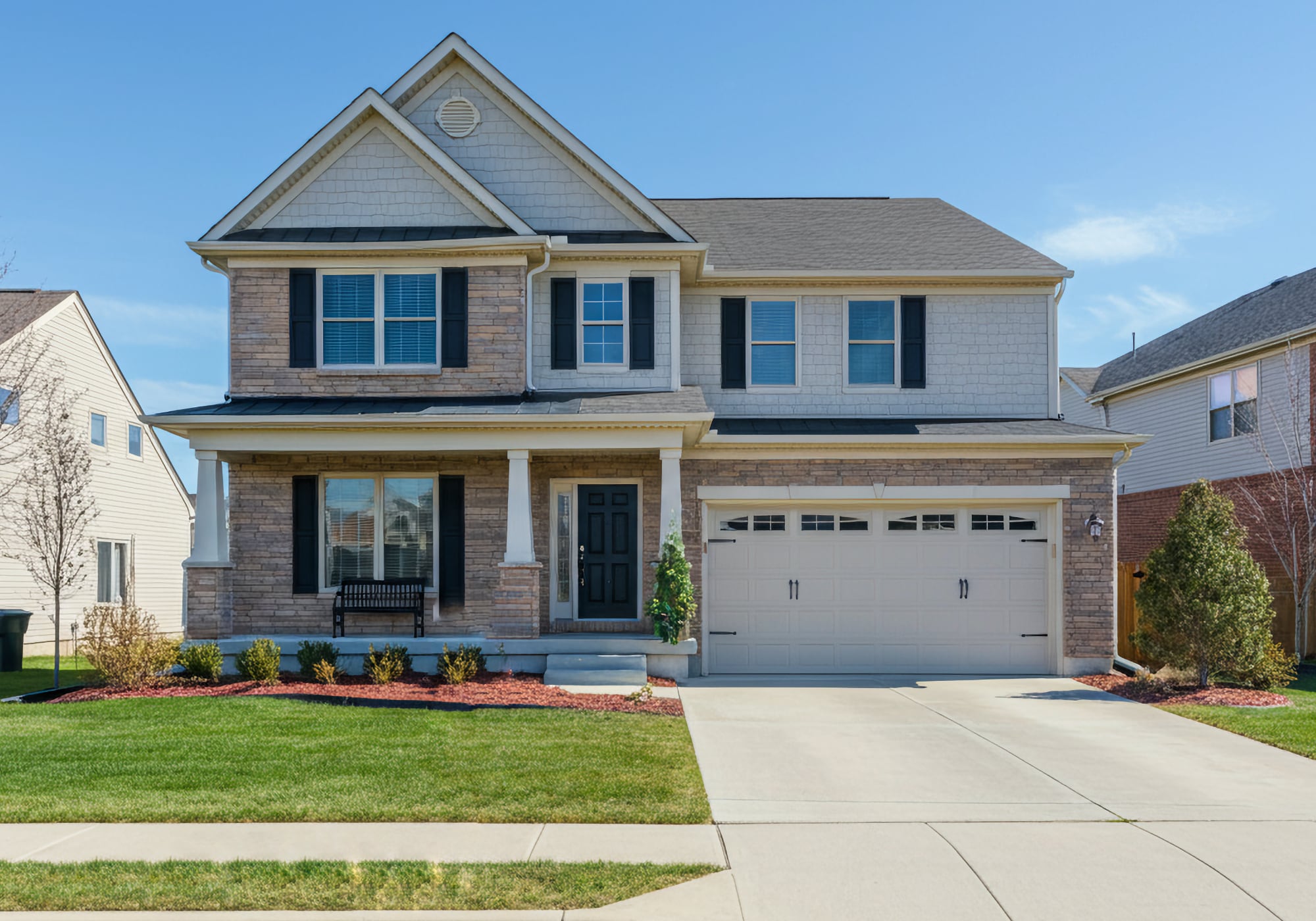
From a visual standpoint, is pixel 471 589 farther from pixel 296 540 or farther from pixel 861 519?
pixel 861 519

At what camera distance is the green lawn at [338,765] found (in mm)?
6910

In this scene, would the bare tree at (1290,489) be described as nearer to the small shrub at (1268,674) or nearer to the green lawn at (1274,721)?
the small shrub at (1268,674)

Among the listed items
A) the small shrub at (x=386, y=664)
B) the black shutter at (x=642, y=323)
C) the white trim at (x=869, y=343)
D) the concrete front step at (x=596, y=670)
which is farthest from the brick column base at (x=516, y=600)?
the white trim at (x=869, y=343)

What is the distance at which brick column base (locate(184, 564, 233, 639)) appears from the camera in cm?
1391

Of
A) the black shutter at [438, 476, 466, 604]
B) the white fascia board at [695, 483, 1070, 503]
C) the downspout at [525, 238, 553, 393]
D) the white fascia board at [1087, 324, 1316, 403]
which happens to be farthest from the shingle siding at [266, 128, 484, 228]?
the white fascia board at [1087, 324, 1316, 403]

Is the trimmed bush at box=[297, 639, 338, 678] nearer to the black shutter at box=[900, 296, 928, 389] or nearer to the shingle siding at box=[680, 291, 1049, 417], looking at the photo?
the shingle siding at box=[680, 291, 1049, 417]

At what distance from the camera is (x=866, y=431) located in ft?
49.0

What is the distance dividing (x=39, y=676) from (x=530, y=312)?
9612mm

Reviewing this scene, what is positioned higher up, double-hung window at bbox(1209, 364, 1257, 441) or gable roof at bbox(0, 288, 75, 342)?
gable roof at bbox(0, 288, 75, 342)

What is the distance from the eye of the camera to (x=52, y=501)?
17.3m

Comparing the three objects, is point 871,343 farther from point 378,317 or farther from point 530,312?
point 378,317

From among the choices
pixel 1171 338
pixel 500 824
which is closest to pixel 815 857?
pixel 500 824

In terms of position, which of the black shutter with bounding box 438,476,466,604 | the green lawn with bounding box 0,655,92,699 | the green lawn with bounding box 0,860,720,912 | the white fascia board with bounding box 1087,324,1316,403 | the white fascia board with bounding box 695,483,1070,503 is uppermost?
the white fascia board with bounding box 1087,324,1316,403

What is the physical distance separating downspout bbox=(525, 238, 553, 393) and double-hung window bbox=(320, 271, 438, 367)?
4.33ft
